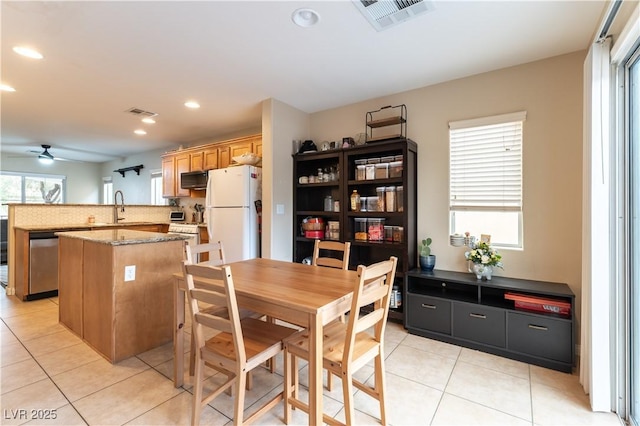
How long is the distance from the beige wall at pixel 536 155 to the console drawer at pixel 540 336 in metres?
0.48

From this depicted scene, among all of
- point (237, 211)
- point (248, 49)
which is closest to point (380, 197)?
point (237, 211)

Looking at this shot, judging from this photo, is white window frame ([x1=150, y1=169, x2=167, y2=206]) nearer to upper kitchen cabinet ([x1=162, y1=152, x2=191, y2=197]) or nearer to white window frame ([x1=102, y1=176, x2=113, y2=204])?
upper kitchen cabinet ([x1=162, y1=152, x2=191, y2=197])

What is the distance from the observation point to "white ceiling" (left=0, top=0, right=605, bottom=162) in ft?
6.66

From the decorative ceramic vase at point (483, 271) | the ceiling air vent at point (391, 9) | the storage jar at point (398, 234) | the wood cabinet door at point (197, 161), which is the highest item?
the ceiling air vent at point (391, 9)

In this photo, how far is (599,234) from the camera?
184 cm

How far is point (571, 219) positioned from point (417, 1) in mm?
2169

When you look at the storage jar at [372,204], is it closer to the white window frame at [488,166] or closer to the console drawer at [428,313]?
the white window frame at [488,166]

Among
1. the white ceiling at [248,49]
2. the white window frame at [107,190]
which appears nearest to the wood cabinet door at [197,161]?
the white ceiling at [248,49]

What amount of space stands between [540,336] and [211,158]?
478 cm

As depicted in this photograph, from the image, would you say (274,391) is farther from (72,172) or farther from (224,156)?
(72,172)

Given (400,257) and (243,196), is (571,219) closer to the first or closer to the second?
(400,257)

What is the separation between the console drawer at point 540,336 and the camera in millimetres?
2236

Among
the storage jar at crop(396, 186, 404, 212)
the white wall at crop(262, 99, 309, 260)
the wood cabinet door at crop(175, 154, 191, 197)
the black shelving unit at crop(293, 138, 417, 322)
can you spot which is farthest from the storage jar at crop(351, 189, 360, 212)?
the wood cabinet door at crop(175, 154, 191, 197)

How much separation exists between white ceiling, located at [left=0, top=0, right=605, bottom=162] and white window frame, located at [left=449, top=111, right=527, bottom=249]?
1.80 ft
